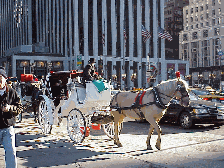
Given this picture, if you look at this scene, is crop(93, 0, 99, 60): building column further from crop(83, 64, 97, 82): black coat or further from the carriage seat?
the carriage seat

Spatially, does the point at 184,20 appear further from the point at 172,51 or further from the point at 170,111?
the point at 170,111

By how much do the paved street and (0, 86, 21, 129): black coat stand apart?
2374 mm

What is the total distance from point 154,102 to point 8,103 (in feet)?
15.7

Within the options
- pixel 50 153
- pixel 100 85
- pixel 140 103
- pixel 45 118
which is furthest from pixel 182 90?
pixel 45 118

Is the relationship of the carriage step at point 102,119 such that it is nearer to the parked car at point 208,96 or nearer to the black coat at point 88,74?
the black coat at point 88,74

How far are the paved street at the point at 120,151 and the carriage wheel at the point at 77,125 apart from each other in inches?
9.9

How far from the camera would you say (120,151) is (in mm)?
8773

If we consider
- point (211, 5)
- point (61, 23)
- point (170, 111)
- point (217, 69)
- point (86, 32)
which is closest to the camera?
point (170, 111)

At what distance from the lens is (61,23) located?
79312 mm

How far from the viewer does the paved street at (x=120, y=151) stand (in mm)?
7441

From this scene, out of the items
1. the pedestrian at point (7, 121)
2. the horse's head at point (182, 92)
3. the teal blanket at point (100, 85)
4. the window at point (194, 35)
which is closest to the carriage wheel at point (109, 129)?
the teal blanket at point (100, 85)

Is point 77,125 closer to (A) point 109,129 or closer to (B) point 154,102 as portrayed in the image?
(A) point 109,129

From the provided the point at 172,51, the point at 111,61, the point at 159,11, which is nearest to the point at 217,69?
the point at 172,51

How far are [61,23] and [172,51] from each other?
49194 mm
